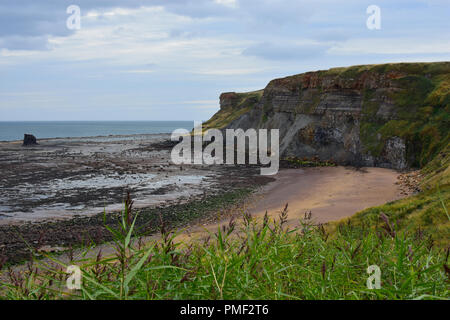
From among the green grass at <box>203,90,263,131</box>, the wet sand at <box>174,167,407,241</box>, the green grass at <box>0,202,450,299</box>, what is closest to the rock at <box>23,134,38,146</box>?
the green grass at <box>203,90,263,131</box>

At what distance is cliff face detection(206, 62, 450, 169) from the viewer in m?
39.9

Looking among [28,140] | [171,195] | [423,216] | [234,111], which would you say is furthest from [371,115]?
[28,140]

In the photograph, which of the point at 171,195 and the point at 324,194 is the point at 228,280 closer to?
the point at 324,194

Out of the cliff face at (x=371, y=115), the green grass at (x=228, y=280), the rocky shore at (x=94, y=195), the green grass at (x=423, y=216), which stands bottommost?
the rocky shore at (x=94, y=195)

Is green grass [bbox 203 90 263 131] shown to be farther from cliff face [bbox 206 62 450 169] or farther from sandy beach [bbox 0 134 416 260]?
sandy beach [bbox 0 134 416 260]

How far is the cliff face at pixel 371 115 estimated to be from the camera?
131 feet

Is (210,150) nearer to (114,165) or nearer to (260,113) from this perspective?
(260,113)

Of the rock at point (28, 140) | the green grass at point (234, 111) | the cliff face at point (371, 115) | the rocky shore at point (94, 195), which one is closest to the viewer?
the rocky shore at point (94, 195)

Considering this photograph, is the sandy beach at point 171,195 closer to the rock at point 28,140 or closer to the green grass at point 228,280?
the green grass at point 228,280

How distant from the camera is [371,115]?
154 ft

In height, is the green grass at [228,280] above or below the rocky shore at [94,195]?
above

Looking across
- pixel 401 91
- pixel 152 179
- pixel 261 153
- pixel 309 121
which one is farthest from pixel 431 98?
pixel 152 179

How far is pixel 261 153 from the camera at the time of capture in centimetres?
6125

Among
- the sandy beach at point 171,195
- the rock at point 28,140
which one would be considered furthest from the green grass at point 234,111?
the rock at point 28,140
